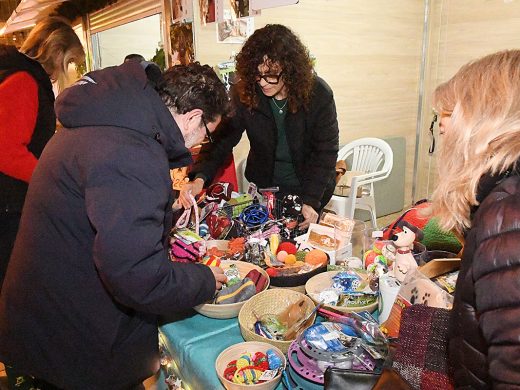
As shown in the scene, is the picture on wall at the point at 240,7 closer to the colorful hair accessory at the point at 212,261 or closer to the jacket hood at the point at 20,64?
the jacket hood at the point at 20,64

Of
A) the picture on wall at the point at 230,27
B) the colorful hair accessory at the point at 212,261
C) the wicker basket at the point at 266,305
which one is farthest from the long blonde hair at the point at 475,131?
the picture on wall at the point at 230,27

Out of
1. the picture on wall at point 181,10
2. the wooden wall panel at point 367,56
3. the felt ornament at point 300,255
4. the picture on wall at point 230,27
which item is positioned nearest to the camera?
the felt ornament at point 300,255

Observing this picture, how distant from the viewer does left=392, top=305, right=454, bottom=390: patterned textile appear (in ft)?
3.18

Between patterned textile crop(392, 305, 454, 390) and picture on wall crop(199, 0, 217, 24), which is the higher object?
picture on wall crop(199, 0, 217, 24)

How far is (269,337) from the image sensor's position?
1.19 metres

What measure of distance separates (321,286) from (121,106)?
0.84 meters

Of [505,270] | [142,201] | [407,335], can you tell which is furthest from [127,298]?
[505,270]

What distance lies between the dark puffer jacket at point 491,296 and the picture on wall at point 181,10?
2.76 meters

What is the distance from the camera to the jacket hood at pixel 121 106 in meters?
1.08

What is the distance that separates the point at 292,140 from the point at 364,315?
1276 mm

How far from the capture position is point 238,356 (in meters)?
1.14

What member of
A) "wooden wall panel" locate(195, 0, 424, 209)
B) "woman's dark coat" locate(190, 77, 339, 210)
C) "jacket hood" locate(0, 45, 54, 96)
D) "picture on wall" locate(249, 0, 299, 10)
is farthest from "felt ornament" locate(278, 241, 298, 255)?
"wooden wall panel" locate(195, 0, 424, 209)

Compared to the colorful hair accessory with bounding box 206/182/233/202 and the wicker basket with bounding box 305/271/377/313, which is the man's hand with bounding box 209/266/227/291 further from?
the colorful hair accessory with bounding box 206/182/233/202

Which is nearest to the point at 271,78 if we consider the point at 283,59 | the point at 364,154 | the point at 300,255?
the point at 283,59
